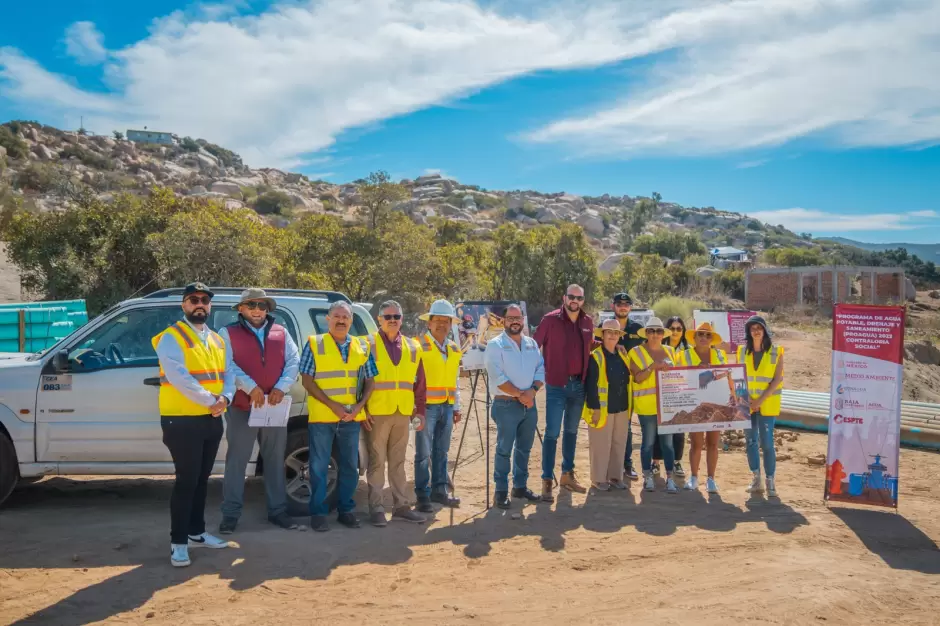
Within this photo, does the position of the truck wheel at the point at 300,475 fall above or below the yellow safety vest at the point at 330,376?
below

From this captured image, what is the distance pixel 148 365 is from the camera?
6.27m

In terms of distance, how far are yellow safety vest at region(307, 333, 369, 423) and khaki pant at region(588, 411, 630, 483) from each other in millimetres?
2934

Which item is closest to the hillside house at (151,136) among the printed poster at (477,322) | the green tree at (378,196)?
the green tree at (378,196)

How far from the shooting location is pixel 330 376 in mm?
6047

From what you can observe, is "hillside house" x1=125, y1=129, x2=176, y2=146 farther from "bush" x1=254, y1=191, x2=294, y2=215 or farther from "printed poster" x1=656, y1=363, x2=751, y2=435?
"printed poster" x1=656, y1=363, x2=751, y2=435

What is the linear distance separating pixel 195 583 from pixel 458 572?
1951 millimetres

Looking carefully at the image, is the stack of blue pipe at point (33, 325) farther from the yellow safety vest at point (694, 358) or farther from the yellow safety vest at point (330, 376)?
the yellow safety vest at point (694, 358)

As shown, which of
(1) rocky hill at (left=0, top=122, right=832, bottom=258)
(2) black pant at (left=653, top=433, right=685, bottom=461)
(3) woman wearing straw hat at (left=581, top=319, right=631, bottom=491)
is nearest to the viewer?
(3) woman wearing straw hat at (left=581, top=319, right=631, bottom=491)

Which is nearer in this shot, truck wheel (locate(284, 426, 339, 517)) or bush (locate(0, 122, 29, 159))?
truck wheel (locate(284, 426, 339, 517))

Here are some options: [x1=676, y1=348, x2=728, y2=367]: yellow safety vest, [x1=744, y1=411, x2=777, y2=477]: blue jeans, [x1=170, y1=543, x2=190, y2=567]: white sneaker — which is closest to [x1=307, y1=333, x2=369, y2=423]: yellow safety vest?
[x1=170, y1=543, x2=190, y2=567]: white sneaker

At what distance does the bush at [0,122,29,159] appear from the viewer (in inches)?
2190

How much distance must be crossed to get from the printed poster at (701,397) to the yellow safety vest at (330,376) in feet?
11.4

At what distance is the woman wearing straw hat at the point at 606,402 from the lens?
7465mm

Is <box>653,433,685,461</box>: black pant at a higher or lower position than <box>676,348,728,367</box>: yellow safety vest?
lower
